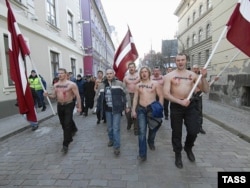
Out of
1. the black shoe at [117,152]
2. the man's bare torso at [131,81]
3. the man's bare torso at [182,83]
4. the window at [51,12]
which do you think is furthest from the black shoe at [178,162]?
the window at [51,12]

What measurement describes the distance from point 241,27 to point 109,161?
334cm

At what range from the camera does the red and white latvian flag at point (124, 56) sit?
7898 millimetres

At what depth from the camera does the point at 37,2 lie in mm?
12305

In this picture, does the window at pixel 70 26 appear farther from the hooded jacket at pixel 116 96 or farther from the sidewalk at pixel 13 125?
the hooded jacket at pixel 116 96

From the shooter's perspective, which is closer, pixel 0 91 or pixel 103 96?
pixel 103 96

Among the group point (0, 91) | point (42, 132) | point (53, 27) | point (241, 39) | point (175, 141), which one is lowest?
point (42, 132)

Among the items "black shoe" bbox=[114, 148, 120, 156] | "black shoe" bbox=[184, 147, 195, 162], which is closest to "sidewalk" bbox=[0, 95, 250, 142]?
"black shoe" bbox=[184, 147, 195, 162]

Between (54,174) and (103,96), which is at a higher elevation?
(103,96)

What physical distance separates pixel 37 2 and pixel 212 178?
39.3ft

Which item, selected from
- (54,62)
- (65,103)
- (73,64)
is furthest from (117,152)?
(73,64)

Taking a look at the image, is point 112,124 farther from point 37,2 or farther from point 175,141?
point 37,2

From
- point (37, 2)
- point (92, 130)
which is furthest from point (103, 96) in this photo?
point (37, 2)

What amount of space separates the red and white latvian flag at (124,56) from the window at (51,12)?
24.8 ft

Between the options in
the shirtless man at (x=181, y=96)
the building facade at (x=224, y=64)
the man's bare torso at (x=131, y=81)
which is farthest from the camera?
the building facade at (x=224, y=64)
